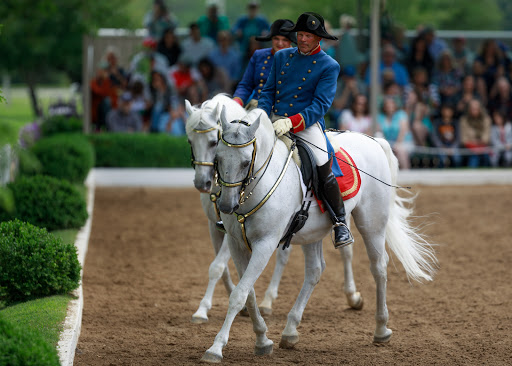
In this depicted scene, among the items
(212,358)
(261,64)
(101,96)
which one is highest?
(261,64)

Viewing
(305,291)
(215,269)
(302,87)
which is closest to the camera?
(302,87)

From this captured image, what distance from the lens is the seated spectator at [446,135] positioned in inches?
741

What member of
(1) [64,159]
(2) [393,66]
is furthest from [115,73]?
(2) [393,66]

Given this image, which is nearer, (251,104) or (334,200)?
(334,200)

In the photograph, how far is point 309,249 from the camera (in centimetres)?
670

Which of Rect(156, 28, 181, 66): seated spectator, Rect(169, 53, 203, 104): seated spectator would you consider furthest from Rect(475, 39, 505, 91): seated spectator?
Rect(156, 28, 181, 66): seated spectator

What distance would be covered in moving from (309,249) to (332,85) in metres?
1.50

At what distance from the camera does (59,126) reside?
64.5 ft

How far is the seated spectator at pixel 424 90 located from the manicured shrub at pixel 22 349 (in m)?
15.5

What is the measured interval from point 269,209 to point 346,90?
44.5 ft

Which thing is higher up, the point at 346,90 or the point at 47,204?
the point at 346,90

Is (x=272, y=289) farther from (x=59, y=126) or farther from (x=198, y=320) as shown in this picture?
(x=59, y=126)

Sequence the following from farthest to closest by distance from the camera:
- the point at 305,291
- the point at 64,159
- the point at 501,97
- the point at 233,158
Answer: the point at 501,97
the point at 64,159
the point at 305,291
the point at 233,158

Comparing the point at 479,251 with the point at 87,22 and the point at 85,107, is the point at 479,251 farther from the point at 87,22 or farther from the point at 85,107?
the point at 85,107
